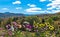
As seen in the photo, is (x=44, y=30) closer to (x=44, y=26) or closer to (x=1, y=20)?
(x=44, y=26)

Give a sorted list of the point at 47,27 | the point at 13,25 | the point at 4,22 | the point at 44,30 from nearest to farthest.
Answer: the point at 13,25
the point at 44,30
the point at 47,27
the point at 4,22

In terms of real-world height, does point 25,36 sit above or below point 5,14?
below

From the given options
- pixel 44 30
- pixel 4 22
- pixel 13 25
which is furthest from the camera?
pixel 4 22

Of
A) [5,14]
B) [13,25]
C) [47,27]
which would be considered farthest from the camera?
[5,14]

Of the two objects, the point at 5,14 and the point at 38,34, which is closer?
the point at 38,34

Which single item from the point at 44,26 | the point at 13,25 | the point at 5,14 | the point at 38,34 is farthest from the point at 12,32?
the point at 5,14

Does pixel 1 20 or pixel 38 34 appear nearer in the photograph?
pixel 38 34

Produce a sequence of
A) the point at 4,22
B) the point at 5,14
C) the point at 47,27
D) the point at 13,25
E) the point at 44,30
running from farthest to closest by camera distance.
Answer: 1. the point at 4,22
2. the point at 5,14
3. the point at 47,27
4. the point at 44,30
5. the point at 13,25

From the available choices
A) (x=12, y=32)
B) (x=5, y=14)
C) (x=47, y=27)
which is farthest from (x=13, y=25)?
(x=5, y=14)

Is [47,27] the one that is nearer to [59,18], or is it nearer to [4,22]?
[4,22]
